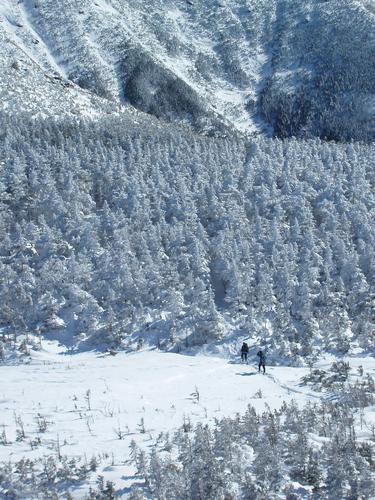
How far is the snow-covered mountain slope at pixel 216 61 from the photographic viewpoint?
497 feet

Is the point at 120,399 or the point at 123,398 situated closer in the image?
the point at 120,399

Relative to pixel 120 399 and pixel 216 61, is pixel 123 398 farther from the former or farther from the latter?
pixel 216 61

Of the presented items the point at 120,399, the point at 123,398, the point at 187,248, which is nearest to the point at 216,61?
the point at 187,248

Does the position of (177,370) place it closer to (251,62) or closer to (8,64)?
(8,64)

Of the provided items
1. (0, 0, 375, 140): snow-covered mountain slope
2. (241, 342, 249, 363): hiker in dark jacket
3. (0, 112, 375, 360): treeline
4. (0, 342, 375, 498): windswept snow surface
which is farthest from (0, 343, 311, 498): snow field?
(0, 0, 375, 140): snow-covered mountain slope

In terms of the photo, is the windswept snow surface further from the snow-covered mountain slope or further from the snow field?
the snow-covered mountain slope

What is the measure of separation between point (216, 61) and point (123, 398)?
557 ft

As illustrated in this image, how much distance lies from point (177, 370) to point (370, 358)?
8974mm

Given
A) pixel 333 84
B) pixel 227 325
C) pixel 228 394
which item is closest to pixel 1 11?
pixel 333 84

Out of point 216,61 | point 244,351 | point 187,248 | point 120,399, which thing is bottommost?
point 120,399

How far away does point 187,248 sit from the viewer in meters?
44.4

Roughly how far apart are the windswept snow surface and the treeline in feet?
19.1

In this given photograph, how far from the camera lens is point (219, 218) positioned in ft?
168

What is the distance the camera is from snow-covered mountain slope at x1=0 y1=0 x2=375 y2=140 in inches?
5965
